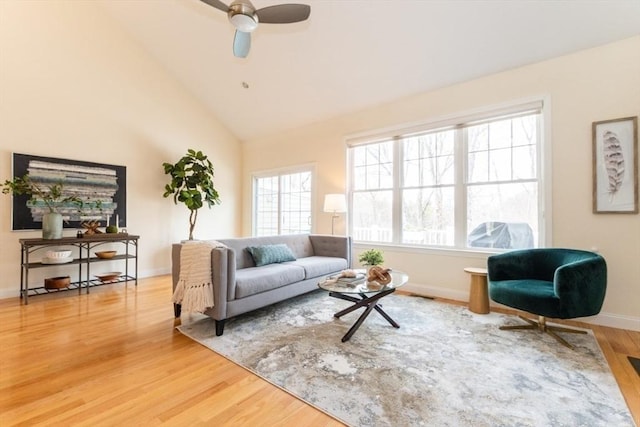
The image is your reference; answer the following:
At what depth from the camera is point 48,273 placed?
4000 mm

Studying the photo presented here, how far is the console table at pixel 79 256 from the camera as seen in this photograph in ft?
11.5

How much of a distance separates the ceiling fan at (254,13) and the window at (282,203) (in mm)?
2991

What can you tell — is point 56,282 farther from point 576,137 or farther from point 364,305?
point 576,137

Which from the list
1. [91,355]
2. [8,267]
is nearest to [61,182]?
[8,267]

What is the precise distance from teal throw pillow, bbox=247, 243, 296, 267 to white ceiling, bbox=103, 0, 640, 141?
2.63 meters

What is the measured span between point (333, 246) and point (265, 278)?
63.1 inches

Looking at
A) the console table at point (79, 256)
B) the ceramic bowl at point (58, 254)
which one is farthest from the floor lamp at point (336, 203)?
the ceramic bowl at point (58, 254)

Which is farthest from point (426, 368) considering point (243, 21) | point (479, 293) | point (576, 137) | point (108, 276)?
point (108, 276)

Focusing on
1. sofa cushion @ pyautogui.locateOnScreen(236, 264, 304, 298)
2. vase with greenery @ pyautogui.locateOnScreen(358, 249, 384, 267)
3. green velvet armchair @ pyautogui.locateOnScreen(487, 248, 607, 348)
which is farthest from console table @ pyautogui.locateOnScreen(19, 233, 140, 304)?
green velvet armchair @ pyautogui.locateOnScreen(487, 248, 607, 348)

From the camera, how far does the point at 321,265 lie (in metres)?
3.69

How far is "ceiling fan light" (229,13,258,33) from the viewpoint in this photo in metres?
2.41

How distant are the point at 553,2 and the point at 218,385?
14.1ft

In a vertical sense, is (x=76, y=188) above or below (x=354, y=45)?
below

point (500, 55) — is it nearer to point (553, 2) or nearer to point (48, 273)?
point (553, 2)
